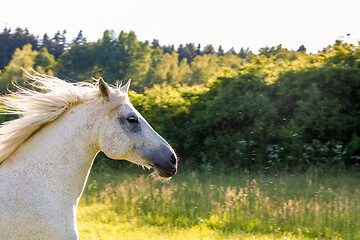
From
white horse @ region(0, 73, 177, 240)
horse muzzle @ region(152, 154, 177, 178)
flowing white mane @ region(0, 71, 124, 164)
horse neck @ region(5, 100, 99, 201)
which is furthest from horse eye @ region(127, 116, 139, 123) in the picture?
horse muzzle @ region(152, 154, 177, 178)

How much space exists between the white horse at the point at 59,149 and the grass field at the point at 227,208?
3.27m

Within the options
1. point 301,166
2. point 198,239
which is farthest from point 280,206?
point 301,166

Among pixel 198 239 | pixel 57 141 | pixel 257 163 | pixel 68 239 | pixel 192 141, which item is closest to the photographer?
pixel 68 239

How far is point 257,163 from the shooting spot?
9594 mm

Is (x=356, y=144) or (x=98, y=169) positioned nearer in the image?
(x=356, y=144)

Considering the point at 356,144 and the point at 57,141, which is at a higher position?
the point at 57,141

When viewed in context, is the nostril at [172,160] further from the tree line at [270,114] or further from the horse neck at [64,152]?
the tree line at [270,114]

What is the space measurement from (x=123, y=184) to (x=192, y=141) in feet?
8.80

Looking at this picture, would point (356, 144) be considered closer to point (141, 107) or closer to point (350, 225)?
point (350, 225)

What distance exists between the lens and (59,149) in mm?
2500

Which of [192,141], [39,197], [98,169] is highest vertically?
[39,197]

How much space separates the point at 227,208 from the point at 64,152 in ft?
15.6

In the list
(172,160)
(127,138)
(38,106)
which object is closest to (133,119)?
(127,138)

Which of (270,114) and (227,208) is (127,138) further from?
(270,114)
